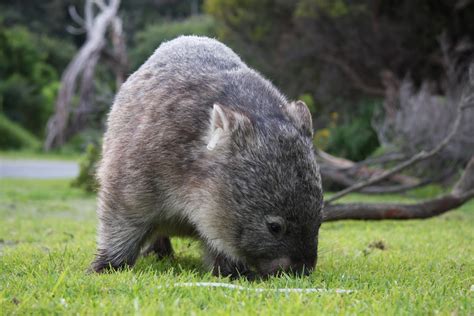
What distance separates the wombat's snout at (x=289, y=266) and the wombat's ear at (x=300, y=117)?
737 millimetres

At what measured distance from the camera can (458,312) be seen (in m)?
2.52

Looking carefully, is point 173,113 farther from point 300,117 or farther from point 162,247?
point 162,247

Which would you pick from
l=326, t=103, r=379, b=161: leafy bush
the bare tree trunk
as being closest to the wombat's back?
l=326, t=103, r=379, b=161: leafy bush

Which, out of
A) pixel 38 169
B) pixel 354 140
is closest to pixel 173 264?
pixel 354 140

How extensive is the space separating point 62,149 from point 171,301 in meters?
19.4

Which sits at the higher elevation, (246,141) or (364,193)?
(246,141)

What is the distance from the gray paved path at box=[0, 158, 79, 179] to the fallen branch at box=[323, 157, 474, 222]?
10.3 meters

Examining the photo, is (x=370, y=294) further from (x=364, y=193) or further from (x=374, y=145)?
(x=374, y=145)

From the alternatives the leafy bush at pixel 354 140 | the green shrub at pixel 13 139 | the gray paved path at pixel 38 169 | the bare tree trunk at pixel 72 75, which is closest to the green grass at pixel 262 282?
the leafy bush at pixel 354 140

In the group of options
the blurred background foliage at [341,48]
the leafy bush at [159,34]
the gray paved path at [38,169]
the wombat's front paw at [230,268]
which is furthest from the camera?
the leafy bush at [159,34]

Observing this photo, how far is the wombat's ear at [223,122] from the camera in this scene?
333 cm

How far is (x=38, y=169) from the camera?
16.6m

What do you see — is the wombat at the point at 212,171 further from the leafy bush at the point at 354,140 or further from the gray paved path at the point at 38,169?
the gray paved path at the point at 38,169

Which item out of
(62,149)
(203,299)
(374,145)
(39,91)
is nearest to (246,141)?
(203,299)
